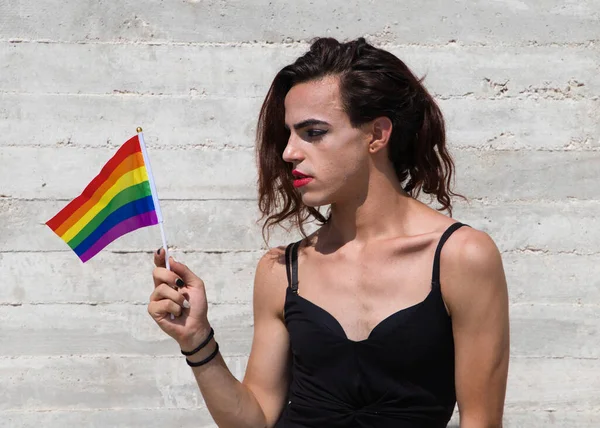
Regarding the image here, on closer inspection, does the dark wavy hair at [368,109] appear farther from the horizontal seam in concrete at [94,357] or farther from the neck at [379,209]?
the horizontal seam in concrete at [94,357]

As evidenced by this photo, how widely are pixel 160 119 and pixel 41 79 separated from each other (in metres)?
0.46

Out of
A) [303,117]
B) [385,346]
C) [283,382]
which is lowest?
[283,382]

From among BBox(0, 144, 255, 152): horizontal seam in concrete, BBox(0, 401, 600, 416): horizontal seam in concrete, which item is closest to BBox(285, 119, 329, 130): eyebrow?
BBox(0, 144, 255, 152): horizontal seam in concrete

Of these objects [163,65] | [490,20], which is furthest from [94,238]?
[490,20]

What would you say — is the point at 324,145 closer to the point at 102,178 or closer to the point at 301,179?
the point at 301,179

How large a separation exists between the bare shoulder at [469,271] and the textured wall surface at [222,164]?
1.16m

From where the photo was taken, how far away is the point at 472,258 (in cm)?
240

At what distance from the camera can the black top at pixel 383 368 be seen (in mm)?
2447

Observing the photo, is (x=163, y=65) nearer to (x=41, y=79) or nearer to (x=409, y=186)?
(x=41, y=79)

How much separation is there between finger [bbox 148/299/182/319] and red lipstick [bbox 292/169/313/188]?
444mm

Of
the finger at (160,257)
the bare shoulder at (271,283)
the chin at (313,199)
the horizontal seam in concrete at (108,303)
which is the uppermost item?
the chin at (313,199)

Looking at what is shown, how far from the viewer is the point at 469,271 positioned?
2.40m

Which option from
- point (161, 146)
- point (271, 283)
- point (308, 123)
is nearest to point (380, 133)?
point (308, 123)

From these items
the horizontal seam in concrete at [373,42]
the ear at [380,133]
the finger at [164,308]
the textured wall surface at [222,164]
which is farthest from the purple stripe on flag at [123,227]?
the horizontal seam in concrete at [373,42]
